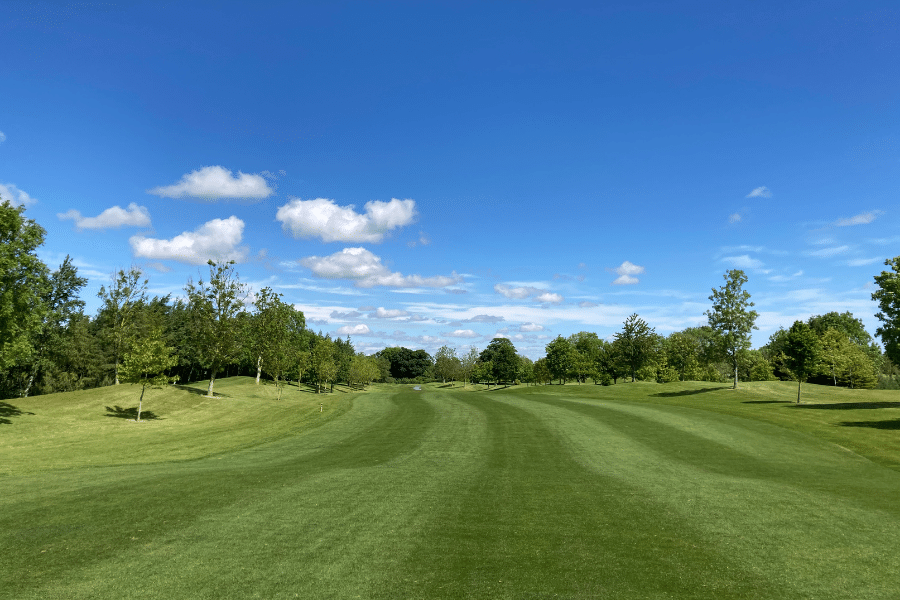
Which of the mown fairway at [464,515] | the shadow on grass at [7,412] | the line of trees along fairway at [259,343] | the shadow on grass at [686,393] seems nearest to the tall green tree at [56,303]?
the line of trees along fairway at [259,343]

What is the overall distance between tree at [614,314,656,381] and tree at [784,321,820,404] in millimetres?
29189

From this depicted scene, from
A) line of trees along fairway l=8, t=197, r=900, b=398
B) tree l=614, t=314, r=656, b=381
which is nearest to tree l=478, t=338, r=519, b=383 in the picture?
line of trees along fairway l=8, t=197, r=900, b=398

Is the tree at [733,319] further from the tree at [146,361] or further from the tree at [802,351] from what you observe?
the tree at [146,361]

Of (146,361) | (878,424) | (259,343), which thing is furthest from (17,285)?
(878,424)

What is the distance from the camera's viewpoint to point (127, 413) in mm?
45219

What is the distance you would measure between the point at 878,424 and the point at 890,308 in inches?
427

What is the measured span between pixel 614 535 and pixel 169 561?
8.88 m

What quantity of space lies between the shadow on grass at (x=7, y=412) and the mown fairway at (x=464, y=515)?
12881 millimetres

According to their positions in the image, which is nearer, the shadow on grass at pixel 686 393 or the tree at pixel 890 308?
the tree at pixel 890 308

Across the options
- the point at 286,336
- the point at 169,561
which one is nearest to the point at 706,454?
the point at 169,561

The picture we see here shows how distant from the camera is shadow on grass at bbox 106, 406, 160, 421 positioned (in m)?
43.5

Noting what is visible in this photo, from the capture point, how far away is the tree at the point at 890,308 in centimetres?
3475

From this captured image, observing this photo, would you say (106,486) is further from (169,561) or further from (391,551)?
(391,551)

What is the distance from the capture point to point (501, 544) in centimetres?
959
